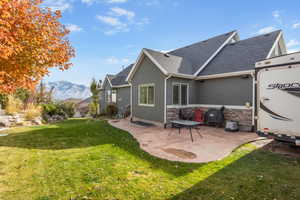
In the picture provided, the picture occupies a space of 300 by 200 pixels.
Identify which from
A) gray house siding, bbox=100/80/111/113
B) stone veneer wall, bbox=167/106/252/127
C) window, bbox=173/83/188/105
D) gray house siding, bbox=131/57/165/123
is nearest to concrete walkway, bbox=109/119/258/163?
stone veneer wall, bbox=167/106/252/127

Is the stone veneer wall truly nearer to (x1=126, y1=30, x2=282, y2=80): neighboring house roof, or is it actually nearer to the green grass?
(x1=126, y1=30, x2=282, y2=80): neighboring house roof

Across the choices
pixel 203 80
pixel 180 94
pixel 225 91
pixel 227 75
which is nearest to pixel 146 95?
pixel 180 94

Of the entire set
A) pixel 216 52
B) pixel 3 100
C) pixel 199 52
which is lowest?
pixel 3 100

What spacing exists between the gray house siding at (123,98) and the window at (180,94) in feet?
22.2

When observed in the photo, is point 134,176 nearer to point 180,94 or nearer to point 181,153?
point 181,153

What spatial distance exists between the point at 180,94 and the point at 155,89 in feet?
5.27

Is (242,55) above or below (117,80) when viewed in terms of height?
above

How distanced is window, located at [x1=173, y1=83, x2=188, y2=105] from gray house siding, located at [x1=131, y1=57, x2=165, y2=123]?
88cm

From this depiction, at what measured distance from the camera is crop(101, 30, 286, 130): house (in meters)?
8.15

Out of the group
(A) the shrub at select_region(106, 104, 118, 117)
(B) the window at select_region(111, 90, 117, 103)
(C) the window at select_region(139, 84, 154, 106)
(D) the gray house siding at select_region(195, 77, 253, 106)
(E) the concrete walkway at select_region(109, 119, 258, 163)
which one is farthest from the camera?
(B) the window at select_region(111, 90, 117, 103)

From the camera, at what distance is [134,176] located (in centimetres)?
321

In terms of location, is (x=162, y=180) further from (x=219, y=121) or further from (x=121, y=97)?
(x=121, y=97)

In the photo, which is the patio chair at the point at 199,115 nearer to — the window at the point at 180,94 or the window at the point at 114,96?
the window at the point at 180,94

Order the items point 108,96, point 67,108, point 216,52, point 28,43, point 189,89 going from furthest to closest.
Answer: point 108,96 < point 67,108 < point 216,52 < point 189,89 < point 28,43
